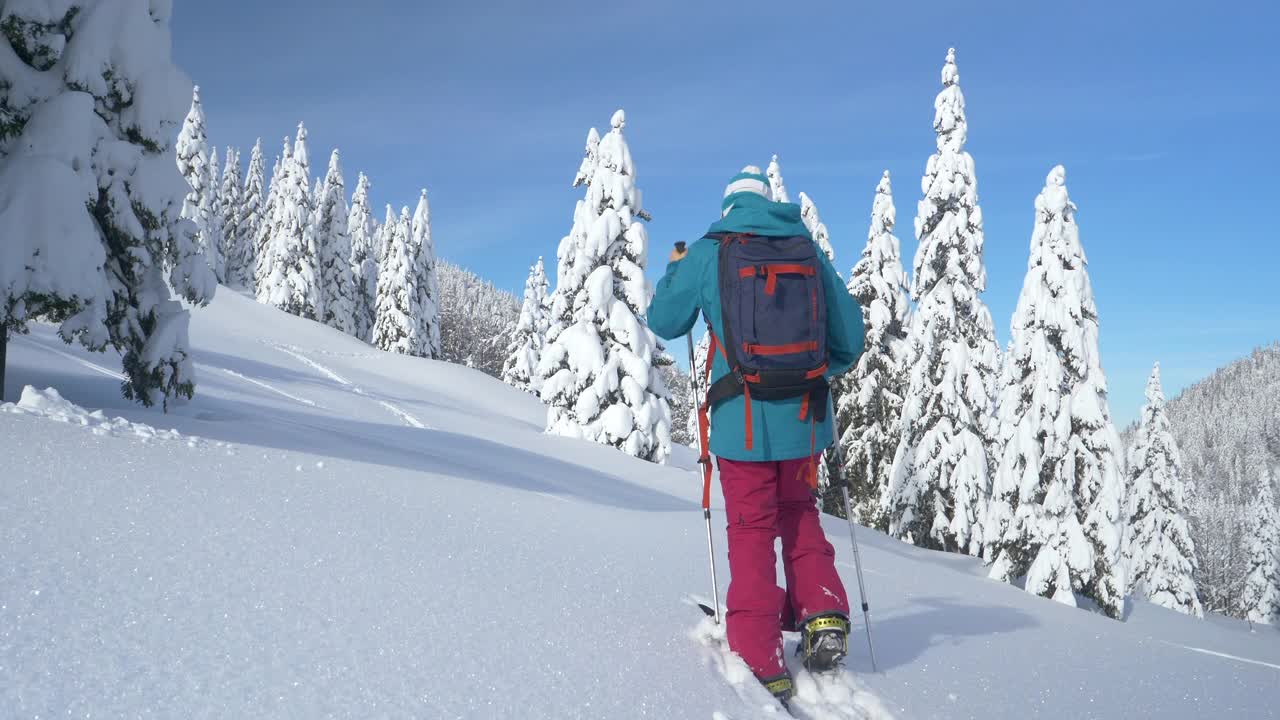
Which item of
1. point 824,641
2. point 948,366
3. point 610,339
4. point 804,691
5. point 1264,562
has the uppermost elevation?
point 948,366

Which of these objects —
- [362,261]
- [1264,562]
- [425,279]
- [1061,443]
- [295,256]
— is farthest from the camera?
[362,261]

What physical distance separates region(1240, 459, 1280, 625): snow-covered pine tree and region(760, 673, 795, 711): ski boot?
50197mm

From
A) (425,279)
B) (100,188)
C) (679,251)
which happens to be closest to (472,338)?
(425,279)

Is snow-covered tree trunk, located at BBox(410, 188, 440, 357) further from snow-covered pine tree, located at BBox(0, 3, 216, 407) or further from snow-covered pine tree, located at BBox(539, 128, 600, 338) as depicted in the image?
snow-covered pine tree, located at BBox(0, 3, 216, 407)

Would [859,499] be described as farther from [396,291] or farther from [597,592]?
[396,291]

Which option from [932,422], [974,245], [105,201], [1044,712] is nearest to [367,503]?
[1044,712]

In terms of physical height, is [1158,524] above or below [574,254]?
below

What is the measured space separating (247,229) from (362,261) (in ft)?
46.1

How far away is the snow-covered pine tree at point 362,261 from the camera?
54.3 m

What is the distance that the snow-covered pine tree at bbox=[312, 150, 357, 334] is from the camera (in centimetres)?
5022

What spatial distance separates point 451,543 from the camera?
364 centimetres

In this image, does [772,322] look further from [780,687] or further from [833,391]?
[833,391]

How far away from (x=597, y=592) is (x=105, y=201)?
642 cm

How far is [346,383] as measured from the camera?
86.9 ft
